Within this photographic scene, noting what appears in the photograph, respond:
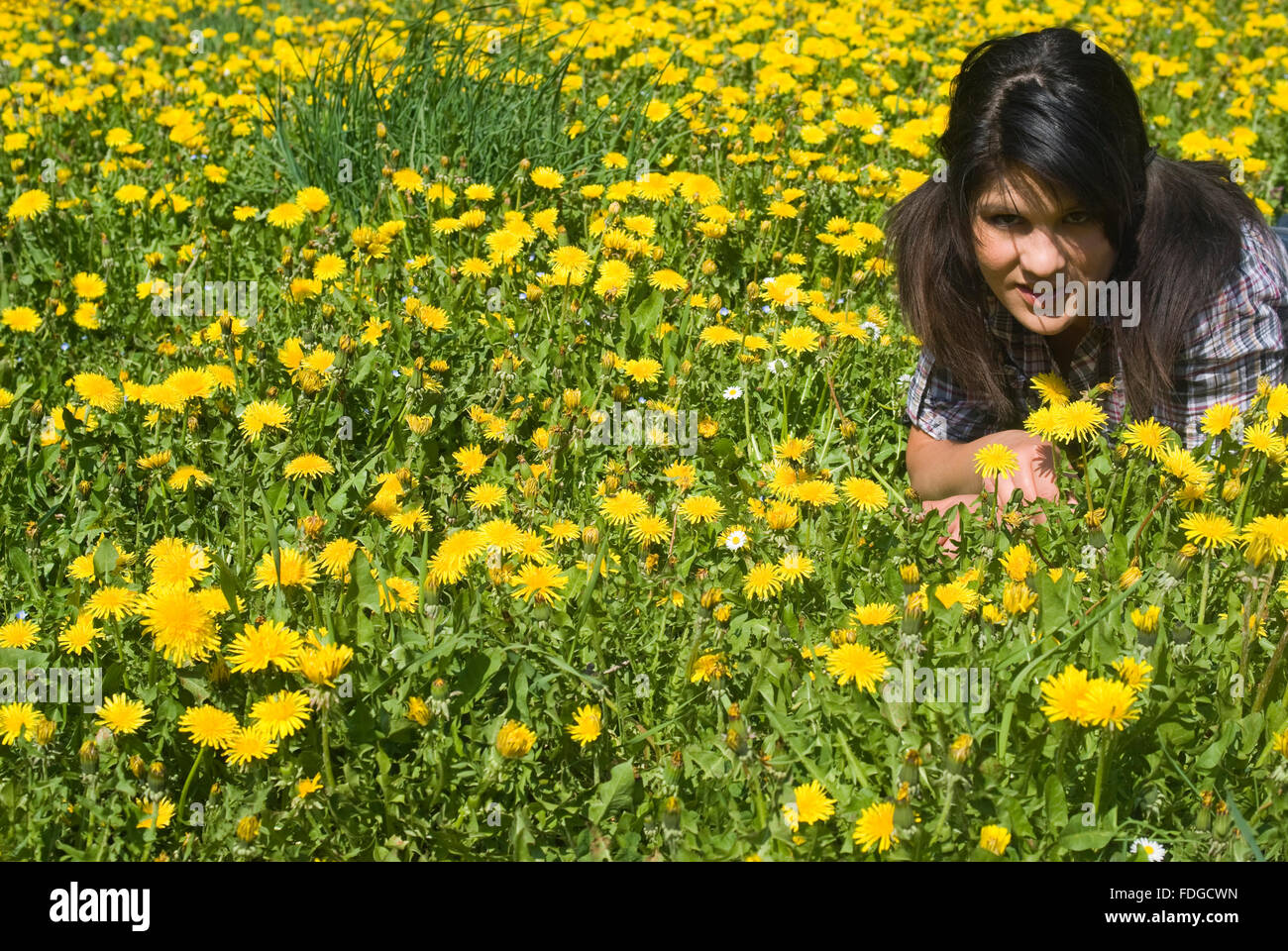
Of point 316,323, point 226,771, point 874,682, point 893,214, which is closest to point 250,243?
point 316,323

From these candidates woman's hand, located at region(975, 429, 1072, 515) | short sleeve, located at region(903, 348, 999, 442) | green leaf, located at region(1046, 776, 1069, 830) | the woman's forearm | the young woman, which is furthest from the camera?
short sleeve, located at region(903, 348, 999, 442)

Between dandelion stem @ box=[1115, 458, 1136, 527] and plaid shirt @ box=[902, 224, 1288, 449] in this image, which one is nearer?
dandelion stem @ box=[1115, 458, 1136, 527]

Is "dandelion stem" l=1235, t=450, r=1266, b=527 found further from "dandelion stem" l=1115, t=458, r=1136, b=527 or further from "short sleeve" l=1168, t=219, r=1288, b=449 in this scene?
"short sleeve" l=1168, t=219, r=1288, b=449

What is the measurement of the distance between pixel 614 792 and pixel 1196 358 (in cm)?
163

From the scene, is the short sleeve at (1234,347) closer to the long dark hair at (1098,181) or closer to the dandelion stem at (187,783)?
the long dark hair at (1098,181)

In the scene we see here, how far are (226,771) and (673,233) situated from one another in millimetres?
2355

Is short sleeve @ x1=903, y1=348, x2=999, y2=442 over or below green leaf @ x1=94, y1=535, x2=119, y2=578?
over

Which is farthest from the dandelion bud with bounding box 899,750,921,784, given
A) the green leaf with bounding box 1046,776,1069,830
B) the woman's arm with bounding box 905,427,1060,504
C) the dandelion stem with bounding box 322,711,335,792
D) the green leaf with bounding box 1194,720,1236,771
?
the woman's arm with bounding box 905,427,1060,504

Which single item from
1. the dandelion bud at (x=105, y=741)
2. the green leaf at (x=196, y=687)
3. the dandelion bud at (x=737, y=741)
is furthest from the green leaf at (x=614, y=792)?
the dandelion bud at (x=105, y=741)

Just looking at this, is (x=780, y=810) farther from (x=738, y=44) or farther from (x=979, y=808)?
(x=738, y=44)

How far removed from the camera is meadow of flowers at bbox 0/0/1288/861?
74.0 inches

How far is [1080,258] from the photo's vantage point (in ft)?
8.50

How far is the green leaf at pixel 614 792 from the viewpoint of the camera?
1912 mm

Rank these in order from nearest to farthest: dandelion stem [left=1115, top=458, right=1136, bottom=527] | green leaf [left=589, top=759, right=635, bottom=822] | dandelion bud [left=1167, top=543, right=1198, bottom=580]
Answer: green leaf [left=589, top=759, right=635, bottom=822], dandelion bud [left=1167, top=543, right=1198, bottom=580], dandelion stem [left=1115, top=458, right=1136, bottom=527]
